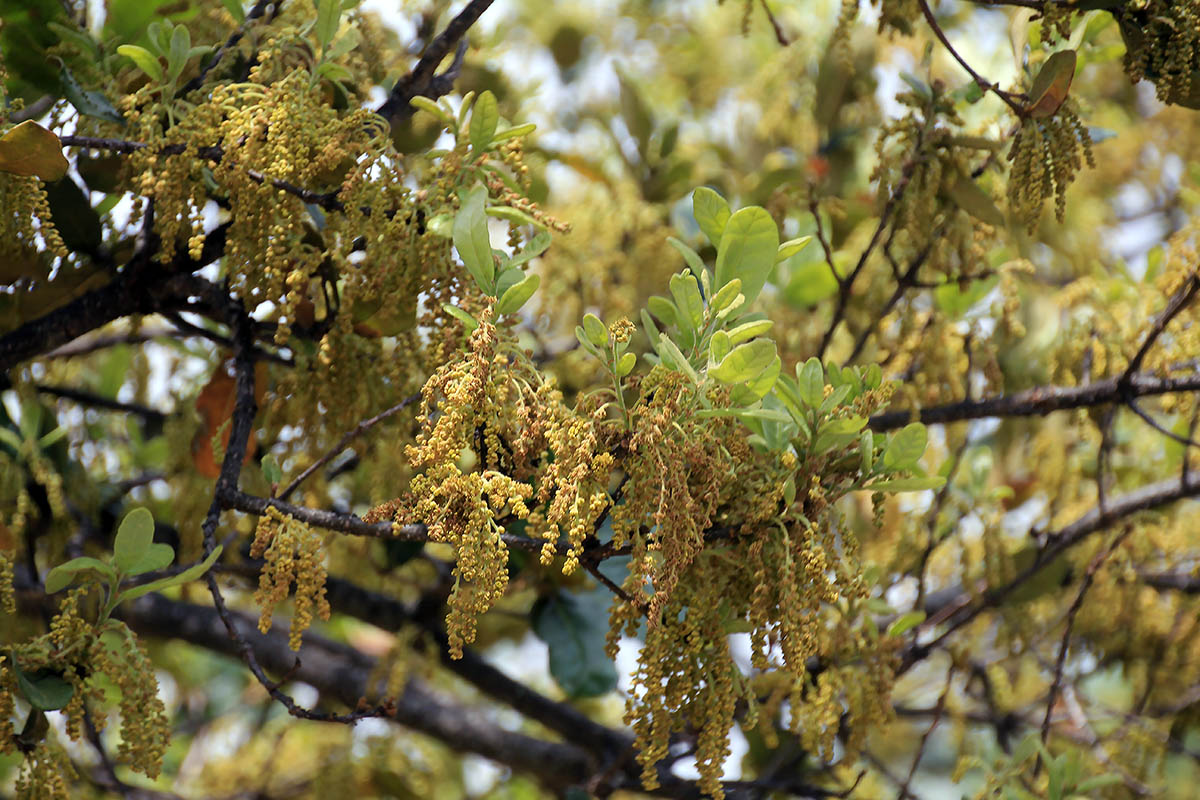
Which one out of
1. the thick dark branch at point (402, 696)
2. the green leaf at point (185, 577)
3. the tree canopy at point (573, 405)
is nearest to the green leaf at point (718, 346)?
the tree canopy at point (573, 405)

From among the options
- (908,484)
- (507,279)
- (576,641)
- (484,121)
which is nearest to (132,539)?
(507,279)

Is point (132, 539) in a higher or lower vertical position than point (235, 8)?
lower

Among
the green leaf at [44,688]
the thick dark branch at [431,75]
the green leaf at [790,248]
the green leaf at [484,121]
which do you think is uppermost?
the thick dark branch at [431,75]

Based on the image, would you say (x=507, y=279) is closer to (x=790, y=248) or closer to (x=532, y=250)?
(x=532, y=250)

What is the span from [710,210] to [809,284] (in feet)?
3.68

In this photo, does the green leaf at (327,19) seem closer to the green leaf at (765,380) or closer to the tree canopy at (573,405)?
the tree canopy at (573,405)

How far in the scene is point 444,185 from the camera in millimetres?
1426

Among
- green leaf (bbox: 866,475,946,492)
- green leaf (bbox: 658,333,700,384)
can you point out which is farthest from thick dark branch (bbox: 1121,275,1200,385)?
green leaf (bbox: 658,333,700,384)

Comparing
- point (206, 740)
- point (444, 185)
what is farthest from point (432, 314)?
point (206, 740)

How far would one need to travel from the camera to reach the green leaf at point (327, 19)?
1.46 meters

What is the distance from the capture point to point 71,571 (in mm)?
1372

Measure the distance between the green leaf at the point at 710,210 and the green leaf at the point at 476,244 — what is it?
0.25m

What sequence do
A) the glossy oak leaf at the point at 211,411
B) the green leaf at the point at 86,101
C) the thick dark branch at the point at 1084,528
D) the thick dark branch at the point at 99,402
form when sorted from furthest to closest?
the thick dark branch at the point at 99,402 < the thick dark branch at the point at 1084,528 < the glossy oak leaf at the point at 211,411 < the green leaf at the point at 86,101

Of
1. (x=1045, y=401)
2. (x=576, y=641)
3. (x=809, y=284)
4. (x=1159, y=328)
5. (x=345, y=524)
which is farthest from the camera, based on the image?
(x=809, y=284)
